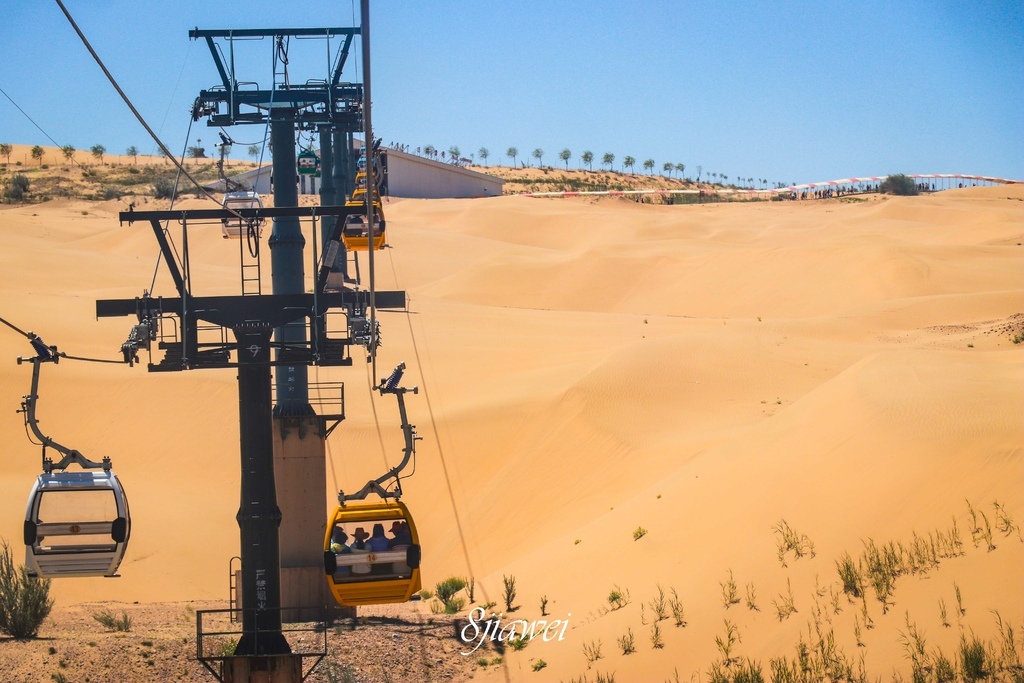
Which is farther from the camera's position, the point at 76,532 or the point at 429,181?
the point at 429,181

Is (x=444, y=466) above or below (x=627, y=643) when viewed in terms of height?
below

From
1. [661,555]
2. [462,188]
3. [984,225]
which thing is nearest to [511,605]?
[661,555]

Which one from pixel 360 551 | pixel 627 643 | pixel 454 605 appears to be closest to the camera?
pixel 360 551

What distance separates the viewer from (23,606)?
16.9m

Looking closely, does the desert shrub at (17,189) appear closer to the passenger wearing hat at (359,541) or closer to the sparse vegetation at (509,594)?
the sparse vegetation at (509,594)

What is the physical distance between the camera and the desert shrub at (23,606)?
16.8 m

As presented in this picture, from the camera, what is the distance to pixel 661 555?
714 inches

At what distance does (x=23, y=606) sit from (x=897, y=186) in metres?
129

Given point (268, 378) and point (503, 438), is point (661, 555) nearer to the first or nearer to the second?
point (268, 378)

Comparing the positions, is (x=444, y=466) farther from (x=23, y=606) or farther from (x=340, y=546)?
(x=340, y=546)

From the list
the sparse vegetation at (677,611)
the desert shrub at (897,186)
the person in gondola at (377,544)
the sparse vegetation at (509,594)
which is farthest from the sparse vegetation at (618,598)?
the desert shrub at (897,186)

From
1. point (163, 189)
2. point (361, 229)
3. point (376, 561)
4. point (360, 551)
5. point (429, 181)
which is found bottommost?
point (376, 561)

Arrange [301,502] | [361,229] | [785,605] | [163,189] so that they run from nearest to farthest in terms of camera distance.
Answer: [785,605] → [361,229] → [301,502] → [163,189]

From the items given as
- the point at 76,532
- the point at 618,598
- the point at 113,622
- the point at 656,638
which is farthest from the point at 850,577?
the point at 113,622
